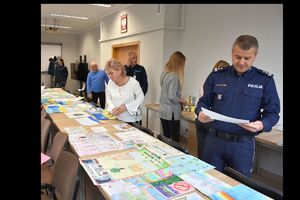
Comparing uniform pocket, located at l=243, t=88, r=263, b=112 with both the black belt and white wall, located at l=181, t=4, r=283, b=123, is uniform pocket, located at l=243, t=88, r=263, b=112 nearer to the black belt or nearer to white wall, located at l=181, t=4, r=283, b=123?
the black belt

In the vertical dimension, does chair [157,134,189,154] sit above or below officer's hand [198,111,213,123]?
below

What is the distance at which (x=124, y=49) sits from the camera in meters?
6.04

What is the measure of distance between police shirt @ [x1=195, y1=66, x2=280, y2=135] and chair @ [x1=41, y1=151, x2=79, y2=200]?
1.01 meters

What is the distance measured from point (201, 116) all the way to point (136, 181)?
0.72 m

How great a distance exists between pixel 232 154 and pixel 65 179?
1114 millimetres

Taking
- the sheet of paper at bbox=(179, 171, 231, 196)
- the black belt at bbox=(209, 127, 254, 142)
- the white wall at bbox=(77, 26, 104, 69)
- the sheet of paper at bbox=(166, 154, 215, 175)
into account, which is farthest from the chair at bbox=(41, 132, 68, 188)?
the white wall at bbox=(77, 26, 104, 69)

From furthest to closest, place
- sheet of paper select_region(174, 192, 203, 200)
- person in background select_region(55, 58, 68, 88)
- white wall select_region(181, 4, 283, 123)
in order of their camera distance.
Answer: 1. person in background select_region(55, 58, 68, 88)
2. white wall select_region(181, 4, 283, 123)
3. sheet of paper select_region(174, 192, 203, 200)

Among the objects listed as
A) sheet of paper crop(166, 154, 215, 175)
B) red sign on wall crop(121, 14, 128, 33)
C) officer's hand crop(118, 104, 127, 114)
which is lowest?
sheet of paper crop(166, 154, 215, 175)

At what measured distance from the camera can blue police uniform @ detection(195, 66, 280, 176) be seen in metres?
1.66

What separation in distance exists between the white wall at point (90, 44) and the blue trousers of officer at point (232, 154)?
743 centimetres

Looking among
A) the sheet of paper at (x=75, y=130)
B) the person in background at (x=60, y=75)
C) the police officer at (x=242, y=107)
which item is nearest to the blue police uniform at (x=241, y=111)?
the police officer at (x=242, y=107)
